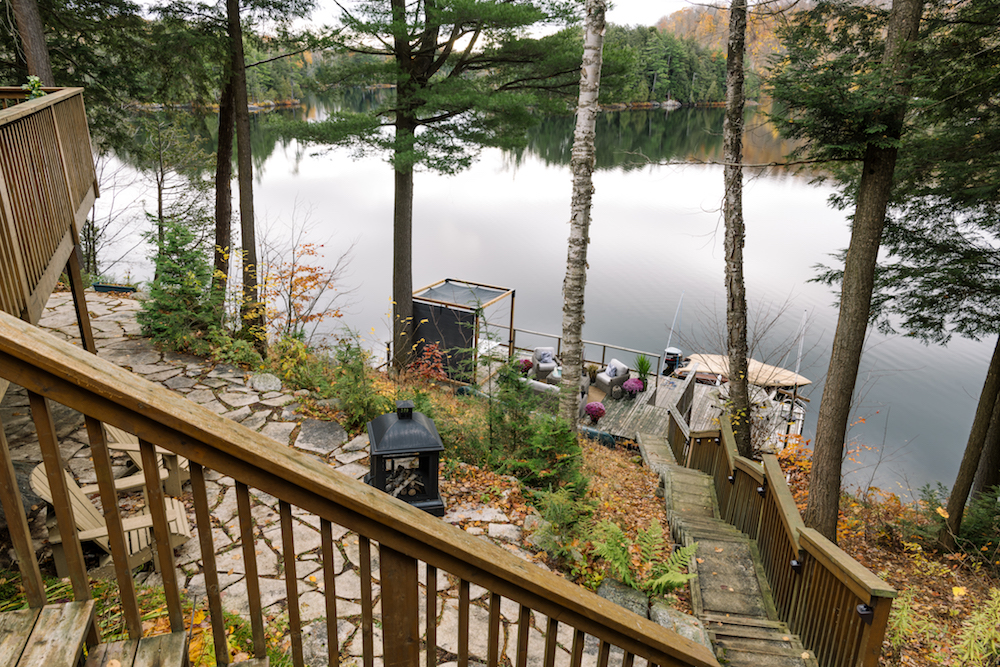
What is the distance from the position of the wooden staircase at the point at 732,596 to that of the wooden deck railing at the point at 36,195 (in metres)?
5.14

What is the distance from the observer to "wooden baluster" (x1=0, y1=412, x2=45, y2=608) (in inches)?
42.4

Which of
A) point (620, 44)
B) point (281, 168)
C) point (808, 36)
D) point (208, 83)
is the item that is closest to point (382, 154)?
point (208, 83)

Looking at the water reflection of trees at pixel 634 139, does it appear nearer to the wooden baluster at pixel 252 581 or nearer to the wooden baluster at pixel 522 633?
the wooden baluster at pixel 522 633

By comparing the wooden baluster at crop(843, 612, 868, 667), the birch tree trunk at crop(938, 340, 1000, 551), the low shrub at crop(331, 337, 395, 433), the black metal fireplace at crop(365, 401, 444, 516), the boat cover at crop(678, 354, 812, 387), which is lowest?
the boat cover at crop(678, 354, 812, 387)

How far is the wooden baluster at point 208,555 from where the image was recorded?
1172mm

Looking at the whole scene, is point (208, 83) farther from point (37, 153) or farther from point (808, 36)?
point (808, 36)

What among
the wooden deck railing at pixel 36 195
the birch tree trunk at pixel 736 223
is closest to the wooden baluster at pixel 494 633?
the wooden deck railing at pixel 36 195

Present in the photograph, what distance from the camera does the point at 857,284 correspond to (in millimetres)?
6152

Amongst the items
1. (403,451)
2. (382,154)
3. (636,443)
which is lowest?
(636,443)

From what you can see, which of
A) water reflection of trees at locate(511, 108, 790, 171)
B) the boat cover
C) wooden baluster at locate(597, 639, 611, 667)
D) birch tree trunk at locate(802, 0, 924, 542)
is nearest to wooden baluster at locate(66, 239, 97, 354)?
wooden baluster at locate(597, 639, 611, 667)

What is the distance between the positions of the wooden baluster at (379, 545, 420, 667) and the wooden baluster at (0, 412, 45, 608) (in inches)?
26.2

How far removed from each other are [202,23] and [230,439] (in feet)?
34.3

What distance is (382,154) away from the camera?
12.4 meters

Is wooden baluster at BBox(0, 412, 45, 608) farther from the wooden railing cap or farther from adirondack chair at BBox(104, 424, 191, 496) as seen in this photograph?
the wooden railing cap
